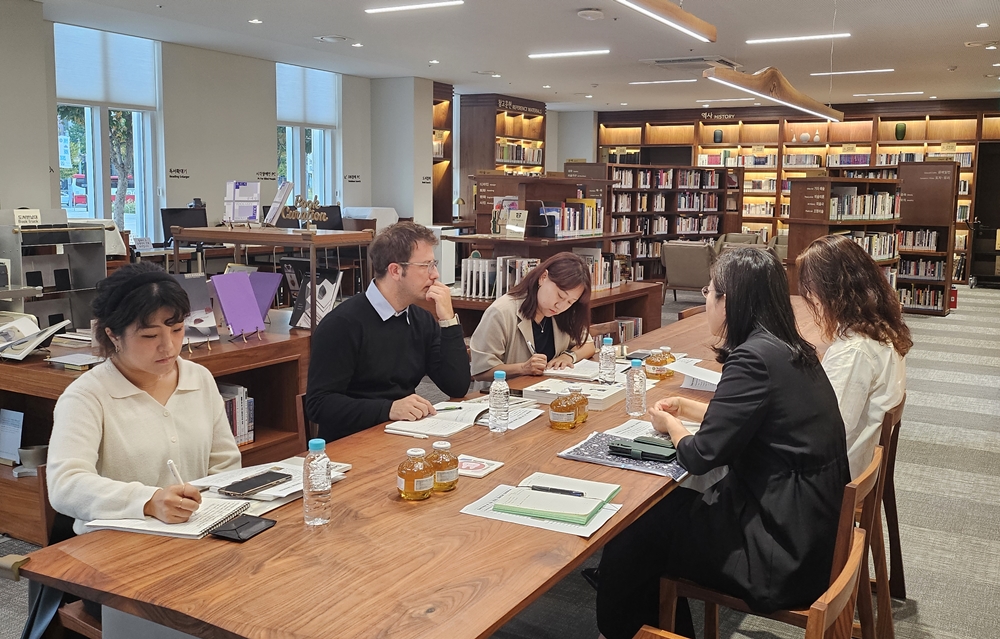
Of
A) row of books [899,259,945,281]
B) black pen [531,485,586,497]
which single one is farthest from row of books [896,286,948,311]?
black pen [531,485,586,497]

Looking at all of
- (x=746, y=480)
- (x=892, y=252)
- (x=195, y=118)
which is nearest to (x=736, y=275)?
(x=746, y=480)

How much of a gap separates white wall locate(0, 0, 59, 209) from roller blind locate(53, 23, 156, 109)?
80 cm

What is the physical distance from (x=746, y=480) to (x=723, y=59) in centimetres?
1003

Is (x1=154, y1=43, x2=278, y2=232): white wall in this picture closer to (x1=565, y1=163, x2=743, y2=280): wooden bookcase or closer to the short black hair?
(x1=565, y1=163, x2=743, y2=280): wooden bookcase

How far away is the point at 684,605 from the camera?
2.66 m

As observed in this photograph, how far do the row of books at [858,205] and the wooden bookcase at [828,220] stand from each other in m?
0.03

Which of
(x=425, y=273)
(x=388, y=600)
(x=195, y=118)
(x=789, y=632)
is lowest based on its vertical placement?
(x=789, y=632)

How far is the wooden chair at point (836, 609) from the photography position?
1.68 metres

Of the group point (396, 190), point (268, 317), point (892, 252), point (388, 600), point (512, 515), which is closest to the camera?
point (388, 600)

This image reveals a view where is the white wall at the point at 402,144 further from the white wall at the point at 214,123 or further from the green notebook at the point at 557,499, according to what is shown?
the green notebook at the point at 557,499

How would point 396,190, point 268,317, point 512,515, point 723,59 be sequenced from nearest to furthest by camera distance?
point 512,515, point 268,317, point 723,59, point 396,190

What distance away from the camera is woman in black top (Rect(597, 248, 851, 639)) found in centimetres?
216

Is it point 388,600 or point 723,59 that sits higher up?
point 723,59

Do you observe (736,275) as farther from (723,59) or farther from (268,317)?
(723,59)
